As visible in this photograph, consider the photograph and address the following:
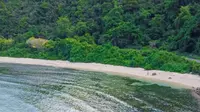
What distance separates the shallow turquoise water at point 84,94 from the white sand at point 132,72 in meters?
2.80

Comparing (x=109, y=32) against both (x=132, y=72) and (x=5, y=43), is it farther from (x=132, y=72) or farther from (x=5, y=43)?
(x=5, y=43)

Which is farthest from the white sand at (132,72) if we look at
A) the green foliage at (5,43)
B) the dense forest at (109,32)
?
the green foliage at (5,43)

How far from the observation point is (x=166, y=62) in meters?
65.6

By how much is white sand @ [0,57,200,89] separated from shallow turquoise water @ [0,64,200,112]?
2.80 metres

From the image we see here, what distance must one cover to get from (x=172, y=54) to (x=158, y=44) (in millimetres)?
10184

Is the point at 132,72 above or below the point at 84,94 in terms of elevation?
above

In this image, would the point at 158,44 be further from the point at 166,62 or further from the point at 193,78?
the point at 193,78

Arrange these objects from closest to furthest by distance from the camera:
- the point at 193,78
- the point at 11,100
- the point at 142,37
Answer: the point at 11,100
the point at 193,78
the point at 142,37

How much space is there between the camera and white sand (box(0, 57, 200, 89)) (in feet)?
186

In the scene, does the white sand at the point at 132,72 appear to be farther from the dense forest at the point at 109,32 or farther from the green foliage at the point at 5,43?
the green foliage at the point at 5,43

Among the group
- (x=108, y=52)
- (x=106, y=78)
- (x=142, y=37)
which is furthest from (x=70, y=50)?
(x=106, y=78)

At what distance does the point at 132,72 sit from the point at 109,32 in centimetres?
1880

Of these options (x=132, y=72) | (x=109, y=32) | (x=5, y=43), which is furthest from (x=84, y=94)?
(x=5, y=43)

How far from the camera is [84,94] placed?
4959cm
